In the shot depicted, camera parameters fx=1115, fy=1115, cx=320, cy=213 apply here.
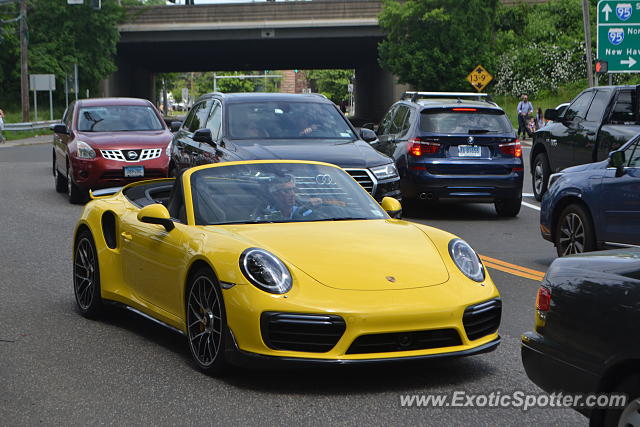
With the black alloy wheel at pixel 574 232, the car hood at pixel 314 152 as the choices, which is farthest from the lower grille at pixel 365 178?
the black alloy wheel at pixel 574 232

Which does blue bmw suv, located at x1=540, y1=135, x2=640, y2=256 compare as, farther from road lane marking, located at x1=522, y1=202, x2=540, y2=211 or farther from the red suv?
the red suv

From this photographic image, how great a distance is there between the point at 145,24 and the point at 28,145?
23.8 m

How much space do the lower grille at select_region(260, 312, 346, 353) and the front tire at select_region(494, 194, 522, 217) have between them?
10.6 metres

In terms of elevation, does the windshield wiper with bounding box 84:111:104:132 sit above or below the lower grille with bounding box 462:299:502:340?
above

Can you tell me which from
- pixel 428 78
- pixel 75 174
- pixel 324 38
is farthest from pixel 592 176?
pixel 324 38

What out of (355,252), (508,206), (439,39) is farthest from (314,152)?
(439,39)

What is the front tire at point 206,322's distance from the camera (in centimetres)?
637

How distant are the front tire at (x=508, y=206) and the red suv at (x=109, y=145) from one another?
5648 mm

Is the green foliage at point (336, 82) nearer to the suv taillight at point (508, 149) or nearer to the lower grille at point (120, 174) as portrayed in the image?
the lower grille at point (120, 174)

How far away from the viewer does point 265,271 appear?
6285 mm

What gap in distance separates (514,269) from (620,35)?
23785 millimetres

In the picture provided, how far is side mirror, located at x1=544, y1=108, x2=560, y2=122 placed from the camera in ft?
57.3

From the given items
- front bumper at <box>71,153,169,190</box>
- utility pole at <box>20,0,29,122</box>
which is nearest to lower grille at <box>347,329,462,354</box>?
front bumper at <box>71,153,169,190</box>

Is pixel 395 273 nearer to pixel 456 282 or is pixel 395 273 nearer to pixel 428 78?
pixel 456 282
